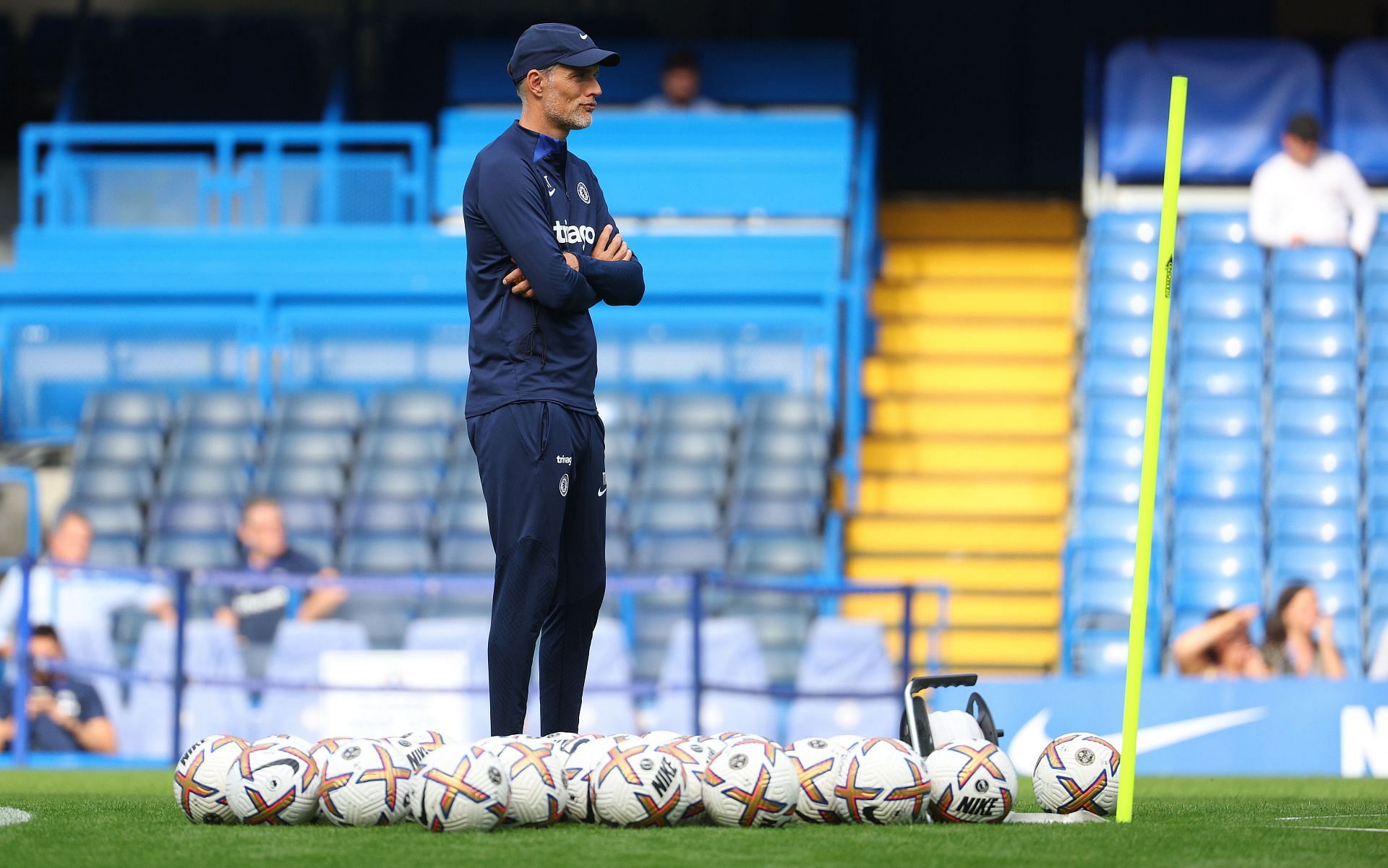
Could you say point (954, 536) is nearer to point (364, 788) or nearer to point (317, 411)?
point (317, 411)

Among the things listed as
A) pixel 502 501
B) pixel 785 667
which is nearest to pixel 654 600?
pixel 785 667

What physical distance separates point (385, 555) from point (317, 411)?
5.31 ft

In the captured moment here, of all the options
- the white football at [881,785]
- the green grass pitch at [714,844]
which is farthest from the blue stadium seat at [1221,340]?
the white football at [881,785]

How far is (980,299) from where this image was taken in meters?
16.8

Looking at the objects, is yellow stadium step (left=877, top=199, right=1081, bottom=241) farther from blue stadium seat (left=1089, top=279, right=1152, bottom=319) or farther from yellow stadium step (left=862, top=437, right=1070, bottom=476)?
yellow stadium step (left=862, top=437, right=1070, bottom=476)

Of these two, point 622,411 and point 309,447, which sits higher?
point 622,411

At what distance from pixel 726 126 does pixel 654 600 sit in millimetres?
5384

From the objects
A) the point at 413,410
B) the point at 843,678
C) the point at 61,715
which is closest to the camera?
the point at 61,715

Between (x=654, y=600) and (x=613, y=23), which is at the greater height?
(x=613, y=23)

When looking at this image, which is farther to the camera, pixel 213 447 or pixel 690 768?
pixel 213 447

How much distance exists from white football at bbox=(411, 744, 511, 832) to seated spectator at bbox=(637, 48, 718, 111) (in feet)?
39.4

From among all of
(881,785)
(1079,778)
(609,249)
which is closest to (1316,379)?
(609,249)

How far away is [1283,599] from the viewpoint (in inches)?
445

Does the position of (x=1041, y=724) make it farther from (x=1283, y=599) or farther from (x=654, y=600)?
(x=654, y=600)
